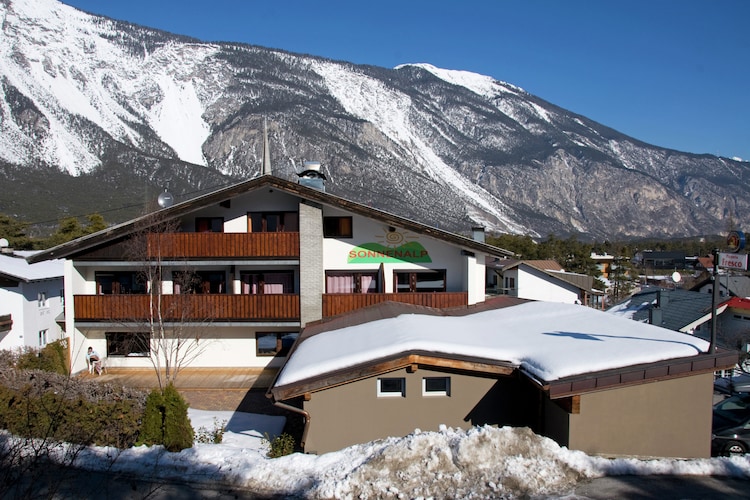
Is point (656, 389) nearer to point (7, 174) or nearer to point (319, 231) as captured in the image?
point (319, 231)

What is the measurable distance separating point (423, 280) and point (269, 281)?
6294mm

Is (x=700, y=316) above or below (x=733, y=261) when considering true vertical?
below

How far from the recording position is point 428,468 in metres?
9.32

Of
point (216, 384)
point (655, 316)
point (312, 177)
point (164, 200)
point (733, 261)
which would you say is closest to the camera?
point (733, 261)

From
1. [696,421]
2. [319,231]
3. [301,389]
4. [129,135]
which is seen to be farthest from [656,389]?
[129,135]

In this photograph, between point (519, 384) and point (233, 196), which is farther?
point (233, 196)

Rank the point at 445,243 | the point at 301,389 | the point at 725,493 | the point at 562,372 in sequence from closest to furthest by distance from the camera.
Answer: the point at 725,493 < the point at 562,372 < the point at 301,389 < the point at 445,243

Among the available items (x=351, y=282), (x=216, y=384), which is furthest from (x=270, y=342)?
(x=351, y=282)

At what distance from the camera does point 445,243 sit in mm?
20812

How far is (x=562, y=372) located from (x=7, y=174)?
12325 centimetres

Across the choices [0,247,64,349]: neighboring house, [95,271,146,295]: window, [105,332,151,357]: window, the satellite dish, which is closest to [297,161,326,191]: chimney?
the satellite dish

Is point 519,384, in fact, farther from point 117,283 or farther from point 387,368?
point 117,283

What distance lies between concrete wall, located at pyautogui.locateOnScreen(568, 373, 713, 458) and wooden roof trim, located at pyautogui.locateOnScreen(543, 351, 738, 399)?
270 mm

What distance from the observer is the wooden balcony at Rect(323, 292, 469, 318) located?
1978 centimetres
